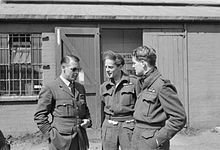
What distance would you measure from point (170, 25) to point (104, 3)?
2921mm

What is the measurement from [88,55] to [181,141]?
314 centimetres

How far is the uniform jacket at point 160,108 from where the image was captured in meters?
2.90

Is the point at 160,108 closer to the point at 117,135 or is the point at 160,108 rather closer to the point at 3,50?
the point at 117,135

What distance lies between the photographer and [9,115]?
25.1ft

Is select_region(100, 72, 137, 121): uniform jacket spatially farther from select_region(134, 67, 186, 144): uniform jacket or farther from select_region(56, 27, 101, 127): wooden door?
select_region(56, 27, 101, 127): wooden door

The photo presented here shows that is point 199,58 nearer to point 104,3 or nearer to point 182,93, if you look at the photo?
point 182,93

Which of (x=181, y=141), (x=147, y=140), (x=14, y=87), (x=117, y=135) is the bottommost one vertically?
(x=181, y=141)

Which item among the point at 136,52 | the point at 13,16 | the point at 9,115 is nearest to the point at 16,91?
the point at 9,115

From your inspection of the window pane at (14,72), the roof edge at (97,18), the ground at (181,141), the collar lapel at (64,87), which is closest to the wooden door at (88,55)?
the roof edge at (97,18)

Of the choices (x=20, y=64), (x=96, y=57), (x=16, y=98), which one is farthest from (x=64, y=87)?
(x=20, y=64)

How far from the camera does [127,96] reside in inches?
157

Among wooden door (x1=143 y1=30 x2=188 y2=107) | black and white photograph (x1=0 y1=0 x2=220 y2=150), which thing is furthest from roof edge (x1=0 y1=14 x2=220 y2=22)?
wooden door (x1=143 y1=30 x2=188 y2=107)

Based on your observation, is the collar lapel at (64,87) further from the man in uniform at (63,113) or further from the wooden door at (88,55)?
the wooden door at (88,55)

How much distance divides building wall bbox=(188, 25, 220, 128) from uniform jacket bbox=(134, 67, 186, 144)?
17.8 feet
